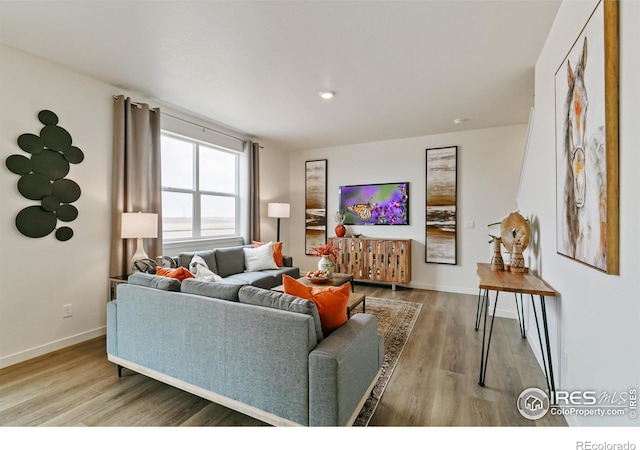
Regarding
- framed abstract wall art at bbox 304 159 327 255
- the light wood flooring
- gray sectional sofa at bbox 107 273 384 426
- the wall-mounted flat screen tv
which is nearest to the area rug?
the light wood flooring

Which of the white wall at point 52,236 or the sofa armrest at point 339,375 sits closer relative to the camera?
the sofa armrest at point 339,375

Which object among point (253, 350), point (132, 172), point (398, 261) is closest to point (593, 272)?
point (253, 350)

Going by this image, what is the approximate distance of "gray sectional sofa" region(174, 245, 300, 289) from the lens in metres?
3.61

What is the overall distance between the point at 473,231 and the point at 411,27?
3.45m

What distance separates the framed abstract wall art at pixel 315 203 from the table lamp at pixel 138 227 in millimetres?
3217

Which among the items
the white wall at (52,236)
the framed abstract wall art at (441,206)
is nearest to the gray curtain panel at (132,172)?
the white wall at (52,236)

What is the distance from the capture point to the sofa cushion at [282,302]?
156 cm

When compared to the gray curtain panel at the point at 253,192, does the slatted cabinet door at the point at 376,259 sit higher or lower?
lower

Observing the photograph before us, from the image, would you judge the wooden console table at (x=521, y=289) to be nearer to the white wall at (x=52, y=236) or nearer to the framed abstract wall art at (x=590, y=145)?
the framed abstract wall art at (x=590, y=145)

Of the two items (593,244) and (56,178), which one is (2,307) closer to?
(56,178)

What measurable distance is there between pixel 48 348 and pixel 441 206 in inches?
205

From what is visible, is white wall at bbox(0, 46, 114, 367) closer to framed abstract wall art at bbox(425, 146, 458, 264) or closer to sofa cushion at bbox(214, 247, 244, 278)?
sofa cushion at bbox(214, 247, 244, 278)

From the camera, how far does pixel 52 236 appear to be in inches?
108
